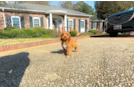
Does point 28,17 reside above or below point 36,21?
above

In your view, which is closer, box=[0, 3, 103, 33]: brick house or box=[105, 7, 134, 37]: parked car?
box=[105, 7, 134, 37]: parked car

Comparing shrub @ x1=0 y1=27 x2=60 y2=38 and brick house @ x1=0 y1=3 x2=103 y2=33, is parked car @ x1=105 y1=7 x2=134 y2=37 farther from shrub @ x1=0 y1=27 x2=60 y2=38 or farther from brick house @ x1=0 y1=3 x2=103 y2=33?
brick house @ x1=0 y1=3 x2=103 y2=33

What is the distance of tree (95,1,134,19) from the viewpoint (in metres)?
20.1

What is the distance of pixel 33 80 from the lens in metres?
1.92

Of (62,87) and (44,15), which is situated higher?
(44,15)

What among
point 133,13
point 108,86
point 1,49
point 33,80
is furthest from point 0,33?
point 133,13

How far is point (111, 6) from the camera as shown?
20.9 m

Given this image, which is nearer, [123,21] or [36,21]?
[123,21]

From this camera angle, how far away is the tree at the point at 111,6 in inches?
791

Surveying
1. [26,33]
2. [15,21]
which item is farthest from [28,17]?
[26,33]

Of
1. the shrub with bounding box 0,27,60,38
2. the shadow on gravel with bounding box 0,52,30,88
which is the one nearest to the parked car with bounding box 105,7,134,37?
the shrub with bounding box 0,27,60,38

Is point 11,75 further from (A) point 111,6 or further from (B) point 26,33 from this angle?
(A) point 111,6

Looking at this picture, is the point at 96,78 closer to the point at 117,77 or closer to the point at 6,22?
the point at 117,77

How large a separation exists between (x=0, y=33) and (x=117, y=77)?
A: 7913mm
